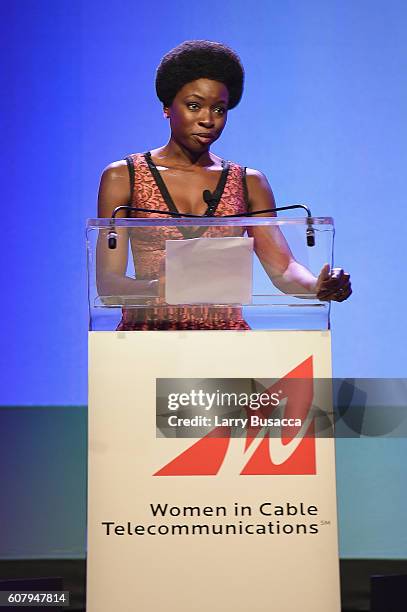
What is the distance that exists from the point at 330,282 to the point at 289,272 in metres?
0.08

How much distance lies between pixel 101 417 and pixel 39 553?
70.7 inches

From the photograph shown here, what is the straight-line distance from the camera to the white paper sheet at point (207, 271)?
1.31m

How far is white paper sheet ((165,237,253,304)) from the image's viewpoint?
51.6 inches

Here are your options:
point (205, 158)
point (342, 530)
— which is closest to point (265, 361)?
point (205, 158)

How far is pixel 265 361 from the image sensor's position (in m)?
1.28

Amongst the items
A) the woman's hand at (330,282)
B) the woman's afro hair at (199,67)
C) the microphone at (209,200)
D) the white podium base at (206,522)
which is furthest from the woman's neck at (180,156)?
the white podium base at (206,522)

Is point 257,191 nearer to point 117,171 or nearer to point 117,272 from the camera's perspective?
point 117,171

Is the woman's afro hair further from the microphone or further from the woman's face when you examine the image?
the microphone

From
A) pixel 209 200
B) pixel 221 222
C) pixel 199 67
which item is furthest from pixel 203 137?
pixel 221 222

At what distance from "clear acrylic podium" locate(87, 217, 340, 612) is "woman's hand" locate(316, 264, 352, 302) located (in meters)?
0.08

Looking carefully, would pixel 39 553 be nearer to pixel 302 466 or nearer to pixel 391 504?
pixel 391 504

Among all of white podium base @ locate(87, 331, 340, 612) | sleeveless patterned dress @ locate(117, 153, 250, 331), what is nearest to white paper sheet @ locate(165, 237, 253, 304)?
sleeveless patterned dress @ locate(117, 153, 250, 331)

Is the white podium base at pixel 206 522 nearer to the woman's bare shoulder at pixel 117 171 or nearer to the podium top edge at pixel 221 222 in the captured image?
the podium top edge at pixel 221 222

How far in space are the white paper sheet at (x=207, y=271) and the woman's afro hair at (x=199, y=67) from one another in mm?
760
